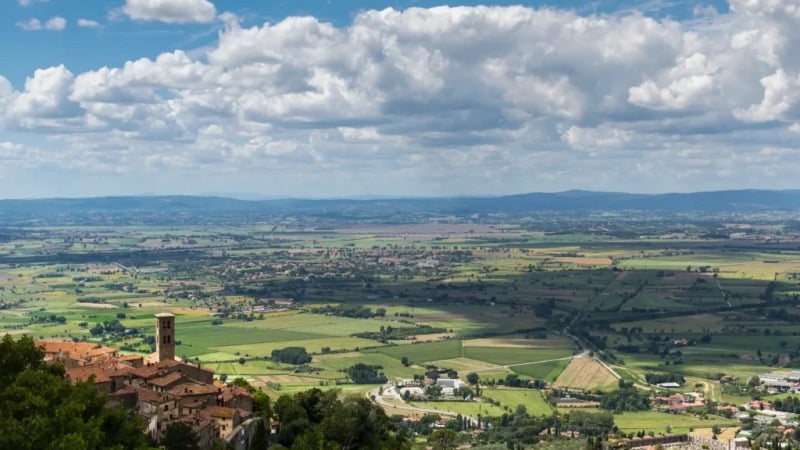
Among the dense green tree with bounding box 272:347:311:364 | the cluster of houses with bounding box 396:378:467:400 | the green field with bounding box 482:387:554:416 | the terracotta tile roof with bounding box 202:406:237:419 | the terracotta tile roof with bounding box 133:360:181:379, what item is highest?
the terracotta tile roof with bounding box 133:360:181:379

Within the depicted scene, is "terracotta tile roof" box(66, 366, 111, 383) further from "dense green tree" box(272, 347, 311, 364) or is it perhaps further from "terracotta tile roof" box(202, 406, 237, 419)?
"dense green tree" box(272, 347, 311, 364)

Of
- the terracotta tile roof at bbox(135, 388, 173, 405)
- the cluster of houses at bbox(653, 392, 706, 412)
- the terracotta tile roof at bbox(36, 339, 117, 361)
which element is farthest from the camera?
the cluster of houses at bbox(653, 392, 706, 412)

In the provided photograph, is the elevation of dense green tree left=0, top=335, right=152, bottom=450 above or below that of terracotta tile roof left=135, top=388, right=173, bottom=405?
above

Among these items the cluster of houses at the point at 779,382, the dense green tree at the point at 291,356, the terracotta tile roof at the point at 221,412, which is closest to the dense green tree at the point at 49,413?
the terracotta tile roof at the point at 221,412

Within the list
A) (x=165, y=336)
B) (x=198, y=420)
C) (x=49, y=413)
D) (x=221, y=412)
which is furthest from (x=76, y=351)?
(x=49, y=413)

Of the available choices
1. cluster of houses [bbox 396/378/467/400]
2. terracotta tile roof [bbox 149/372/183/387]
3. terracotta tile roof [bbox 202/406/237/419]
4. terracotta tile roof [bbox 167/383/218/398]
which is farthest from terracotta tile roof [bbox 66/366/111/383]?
cluster of houses [bbox 396/378/467/400]

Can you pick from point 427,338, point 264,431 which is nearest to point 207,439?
point 264,431

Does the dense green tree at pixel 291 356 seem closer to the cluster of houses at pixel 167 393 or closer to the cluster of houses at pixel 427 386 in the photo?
the cluster of houses at pixel 427 386
